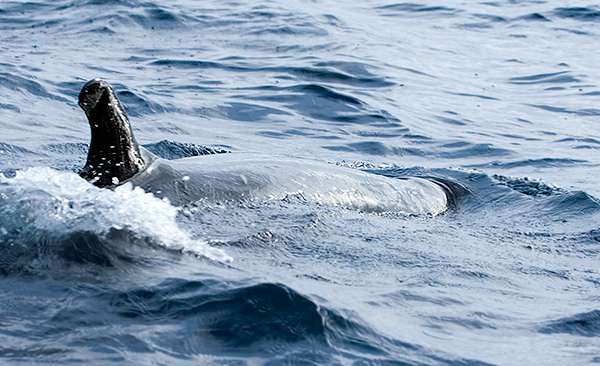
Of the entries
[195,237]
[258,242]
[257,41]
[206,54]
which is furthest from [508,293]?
[257,41]

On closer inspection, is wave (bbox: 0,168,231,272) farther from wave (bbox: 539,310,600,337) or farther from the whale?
wave (bbox: 539,310,600,337)

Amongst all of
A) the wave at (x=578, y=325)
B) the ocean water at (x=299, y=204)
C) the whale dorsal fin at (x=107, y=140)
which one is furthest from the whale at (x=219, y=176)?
the wave at (x=578, y=325)

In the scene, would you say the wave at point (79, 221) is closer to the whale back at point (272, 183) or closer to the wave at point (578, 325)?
the whale back at point (272, 183)

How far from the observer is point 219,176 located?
5.44 meters

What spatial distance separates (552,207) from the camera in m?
7.75

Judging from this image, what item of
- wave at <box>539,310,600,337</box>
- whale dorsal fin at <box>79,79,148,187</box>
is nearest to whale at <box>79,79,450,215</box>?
whale dorsal fin at <box>79,79,148,187</box>

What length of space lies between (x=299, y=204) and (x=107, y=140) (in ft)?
5.07

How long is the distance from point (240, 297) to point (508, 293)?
6.04 ft

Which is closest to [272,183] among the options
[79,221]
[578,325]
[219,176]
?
[219,176]

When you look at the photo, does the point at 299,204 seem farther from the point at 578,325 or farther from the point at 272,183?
the point at 578,325

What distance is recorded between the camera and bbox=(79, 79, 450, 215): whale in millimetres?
4770

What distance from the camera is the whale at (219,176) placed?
15.6 ft

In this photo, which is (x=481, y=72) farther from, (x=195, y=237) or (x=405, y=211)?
(x=195, y=237)

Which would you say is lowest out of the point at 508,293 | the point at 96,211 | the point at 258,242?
the point at 508,293
